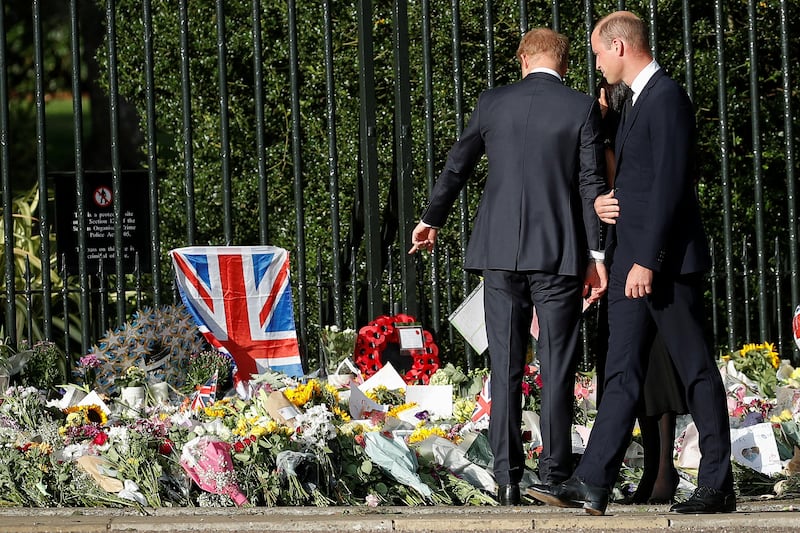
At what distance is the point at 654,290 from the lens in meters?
4.60

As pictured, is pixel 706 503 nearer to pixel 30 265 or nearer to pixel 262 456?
pixel 262 456

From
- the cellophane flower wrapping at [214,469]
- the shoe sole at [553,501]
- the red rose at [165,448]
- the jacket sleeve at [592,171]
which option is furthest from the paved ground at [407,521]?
the jacket sleeve at [592,171]

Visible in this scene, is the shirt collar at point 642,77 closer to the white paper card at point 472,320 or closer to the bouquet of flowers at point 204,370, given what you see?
the white paper card at point 472,320

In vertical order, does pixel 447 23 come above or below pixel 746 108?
above

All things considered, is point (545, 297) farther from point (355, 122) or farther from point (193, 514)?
point (355, 122)

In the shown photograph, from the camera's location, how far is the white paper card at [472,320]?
24.1 feet

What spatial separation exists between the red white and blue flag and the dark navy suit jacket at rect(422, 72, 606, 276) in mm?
2743

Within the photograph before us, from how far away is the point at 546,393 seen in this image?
4.93m

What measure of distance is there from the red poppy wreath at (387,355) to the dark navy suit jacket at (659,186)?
2.95m

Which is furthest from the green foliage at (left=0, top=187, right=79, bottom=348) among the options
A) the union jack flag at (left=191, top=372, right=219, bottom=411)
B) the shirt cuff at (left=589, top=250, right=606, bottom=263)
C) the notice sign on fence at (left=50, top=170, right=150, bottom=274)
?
the shirt cuff at (left=589, top=250, right=606, bottom=263)

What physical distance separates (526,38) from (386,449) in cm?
170

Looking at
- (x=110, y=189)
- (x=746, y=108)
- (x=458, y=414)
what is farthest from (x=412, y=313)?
(x=746, y=108)

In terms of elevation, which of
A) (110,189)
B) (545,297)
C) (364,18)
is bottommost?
(545,297)

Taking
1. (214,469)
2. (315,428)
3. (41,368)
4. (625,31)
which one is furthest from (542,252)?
(41,368)
